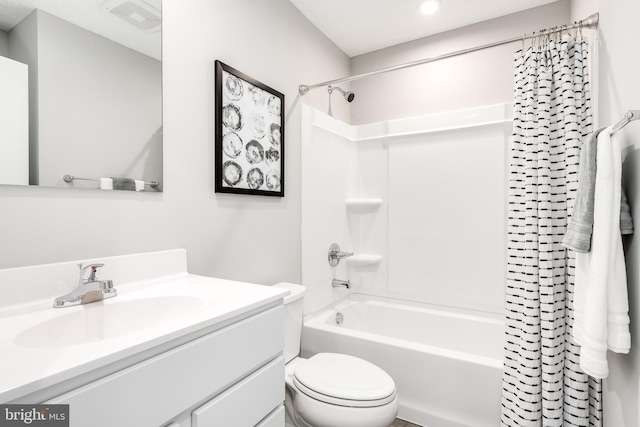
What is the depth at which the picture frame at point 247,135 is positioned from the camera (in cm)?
156

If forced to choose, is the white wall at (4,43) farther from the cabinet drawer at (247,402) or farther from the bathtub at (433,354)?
the bathtub at (433,354)

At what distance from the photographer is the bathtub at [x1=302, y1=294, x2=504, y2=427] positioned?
1.61 m

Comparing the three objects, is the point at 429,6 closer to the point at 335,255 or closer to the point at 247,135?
the point at 247,135

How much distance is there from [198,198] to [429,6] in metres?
1.98

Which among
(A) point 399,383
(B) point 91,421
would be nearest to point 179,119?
(B) point 91,421

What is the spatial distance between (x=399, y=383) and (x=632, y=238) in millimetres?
1300

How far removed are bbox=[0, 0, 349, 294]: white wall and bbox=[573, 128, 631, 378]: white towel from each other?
4.76 feet

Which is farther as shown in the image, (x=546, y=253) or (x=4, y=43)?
(x=546, y=253)

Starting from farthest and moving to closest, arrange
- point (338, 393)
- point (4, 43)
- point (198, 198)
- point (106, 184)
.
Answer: point (198, 198)
point (338, 393)
point (106, 184)
point (4, 43)

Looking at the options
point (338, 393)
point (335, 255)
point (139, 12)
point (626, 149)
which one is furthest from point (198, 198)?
point (626, 149)

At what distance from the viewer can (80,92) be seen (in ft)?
3.54

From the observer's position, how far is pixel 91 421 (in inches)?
23.9

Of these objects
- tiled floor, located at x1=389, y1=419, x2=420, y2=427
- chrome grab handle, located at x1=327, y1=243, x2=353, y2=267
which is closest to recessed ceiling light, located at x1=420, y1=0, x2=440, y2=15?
chrome grab handle, located at x1=327, y1=243, x2=353, y2=267

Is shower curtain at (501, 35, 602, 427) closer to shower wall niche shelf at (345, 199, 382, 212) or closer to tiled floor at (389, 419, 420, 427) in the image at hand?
tiled floor at (389, 419, 420, 427)
